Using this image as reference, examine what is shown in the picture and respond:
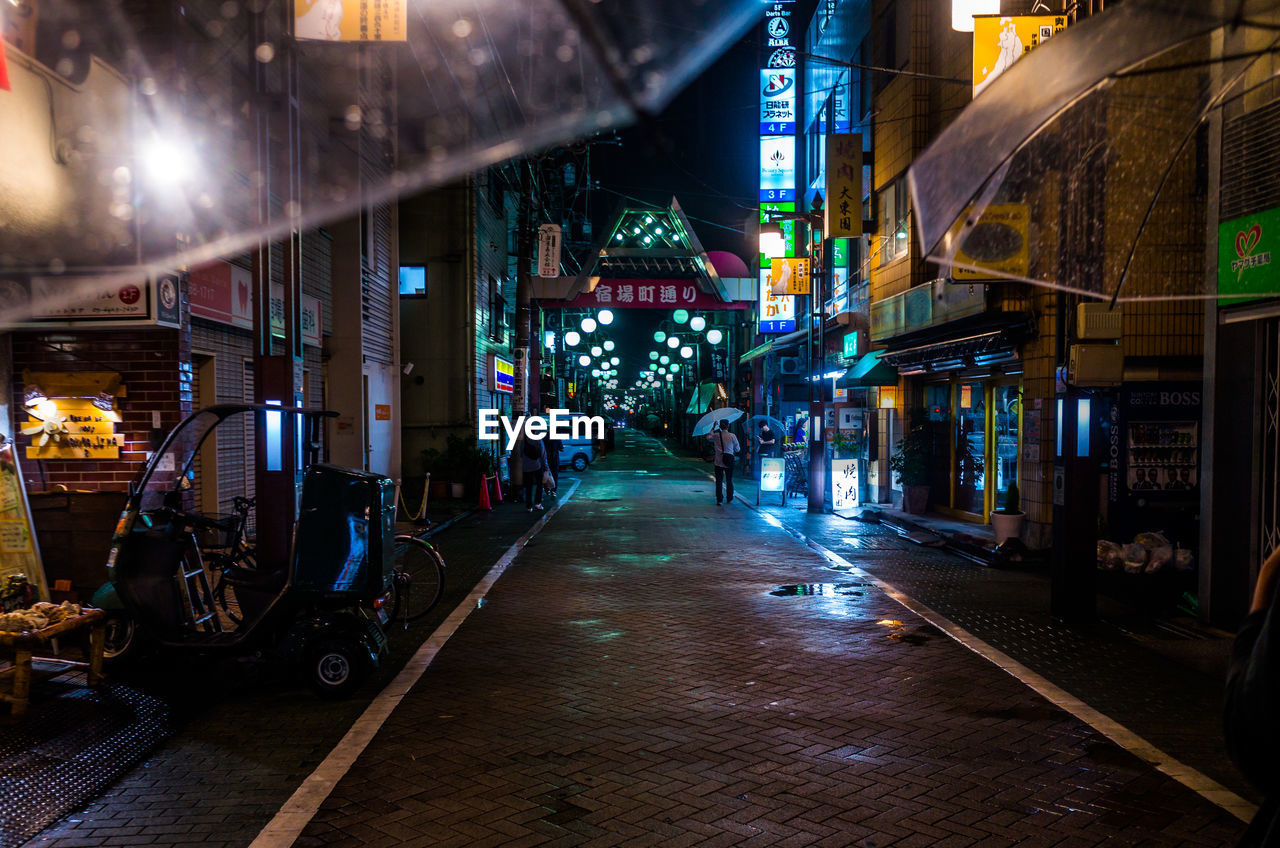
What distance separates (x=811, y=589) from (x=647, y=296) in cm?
1882

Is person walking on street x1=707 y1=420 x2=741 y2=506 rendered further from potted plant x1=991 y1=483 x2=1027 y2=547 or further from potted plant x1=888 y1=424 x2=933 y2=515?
potted plant x1=991 y1=483 x2=1027 y2=547

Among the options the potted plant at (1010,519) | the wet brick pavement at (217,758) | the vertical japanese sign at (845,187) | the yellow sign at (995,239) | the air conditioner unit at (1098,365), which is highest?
the vertical japanese sign at (845,187)

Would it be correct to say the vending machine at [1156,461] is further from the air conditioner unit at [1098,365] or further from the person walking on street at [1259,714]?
the person walking on street at [1259,714]

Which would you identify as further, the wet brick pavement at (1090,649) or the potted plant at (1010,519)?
the potted plant at (1010,519)

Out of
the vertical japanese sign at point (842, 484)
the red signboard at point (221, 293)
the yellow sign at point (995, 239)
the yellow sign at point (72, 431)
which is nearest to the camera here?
the yellow sign at point (995, 239)

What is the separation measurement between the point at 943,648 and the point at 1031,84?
18.2 feet

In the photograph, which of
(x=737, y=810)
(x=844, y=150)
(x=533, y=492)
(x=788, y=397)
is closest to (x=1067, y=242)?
(x=737, y=810)

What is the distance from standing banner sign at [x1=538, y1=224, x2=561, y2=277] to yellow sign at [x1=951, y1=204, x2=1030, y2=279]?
876 inches

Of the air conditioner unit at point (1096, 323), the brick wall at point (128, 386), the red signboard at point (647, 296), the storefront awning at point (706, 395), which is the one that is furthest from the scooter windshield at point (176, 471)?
the storefront awning at point (706, 395)

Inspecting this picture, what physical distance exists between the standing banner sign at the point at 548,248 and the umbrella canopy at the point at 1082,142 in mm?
21888

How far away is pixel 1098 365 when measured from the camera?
8.02m

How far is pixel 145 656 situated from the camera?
258 inches

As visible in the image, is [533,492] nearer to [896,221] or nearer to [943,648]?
[896,221]

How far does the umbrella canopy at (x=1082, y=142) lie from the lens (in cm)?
272
